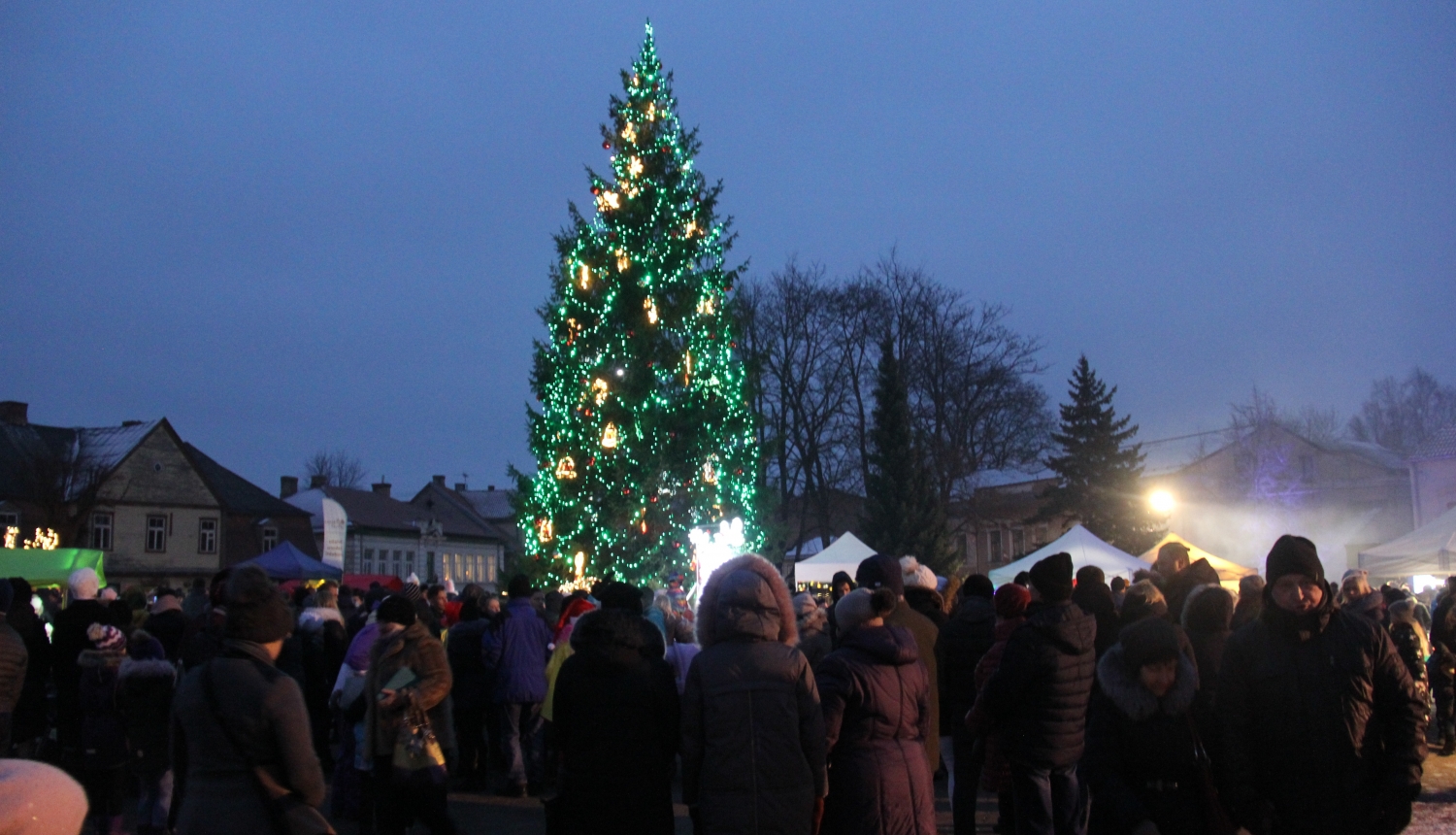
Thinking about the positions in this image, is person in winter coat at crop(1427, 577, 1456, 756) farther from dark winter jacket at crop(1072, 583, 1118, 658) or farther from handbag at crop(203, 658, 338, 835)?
handbag at crop(203, 658, 338, 835)

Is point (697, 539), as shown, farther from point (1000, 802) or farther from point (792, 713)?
point (792, 713)

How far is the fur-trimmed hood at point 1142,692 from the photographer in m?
4.59

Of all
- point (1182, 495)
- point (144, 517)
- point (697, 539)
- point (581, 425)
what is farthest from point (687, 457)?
point (1182, 495)

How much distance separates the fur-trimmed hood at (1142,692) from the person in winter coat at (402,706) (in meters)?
3.88

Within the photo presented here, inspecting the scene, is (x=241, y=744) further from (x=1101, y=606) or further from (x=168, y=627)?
(x=168, y=627)

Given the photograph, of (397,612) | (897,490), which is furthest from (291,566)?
(397,612)

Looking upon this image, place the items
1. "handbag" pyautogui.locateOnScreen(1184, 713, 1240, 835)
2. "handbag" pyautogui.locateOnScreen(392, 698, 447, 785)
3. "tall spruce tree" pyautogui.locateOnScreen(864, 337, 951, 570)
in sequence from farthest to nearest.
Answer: "tall spruce tree" pyautogui.locateOnScreen(864, 337, 951, 570)
"handbag" pyautogui.locateOnScreen(392, 698, 447, 785)
"handbag" pyautogui.locateOnScreen(1184, 713, 1240, 835)

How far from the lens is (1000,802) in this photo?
7.43 metres

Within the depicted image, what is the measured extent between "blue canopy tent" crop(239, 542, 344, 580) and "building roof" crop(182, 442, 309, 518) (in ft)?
108

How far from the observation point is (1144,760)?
15.0ft

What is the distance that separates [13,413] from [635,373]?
43.9 m

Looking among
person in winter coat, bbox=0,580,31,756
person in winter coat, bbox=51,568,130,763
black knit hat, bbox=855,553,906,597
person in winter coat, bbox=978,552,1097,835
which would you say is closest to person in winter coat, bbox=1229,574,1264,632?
person in winter coat, bbox=978,552,1097,835

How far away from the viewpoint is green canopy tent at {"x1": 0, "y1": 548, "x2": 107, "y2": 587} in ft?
57.1

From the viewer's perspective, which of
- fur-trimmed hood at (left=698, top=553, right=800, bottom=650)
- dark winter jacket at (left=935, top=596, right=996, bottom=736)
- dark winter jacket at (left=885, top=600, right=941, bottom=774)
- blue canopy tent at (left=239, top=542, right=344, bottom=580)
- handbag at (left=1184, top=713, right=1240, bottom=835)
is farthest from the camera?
blue canopy tent at (left=239, top=542, right=344, bottom=580)
